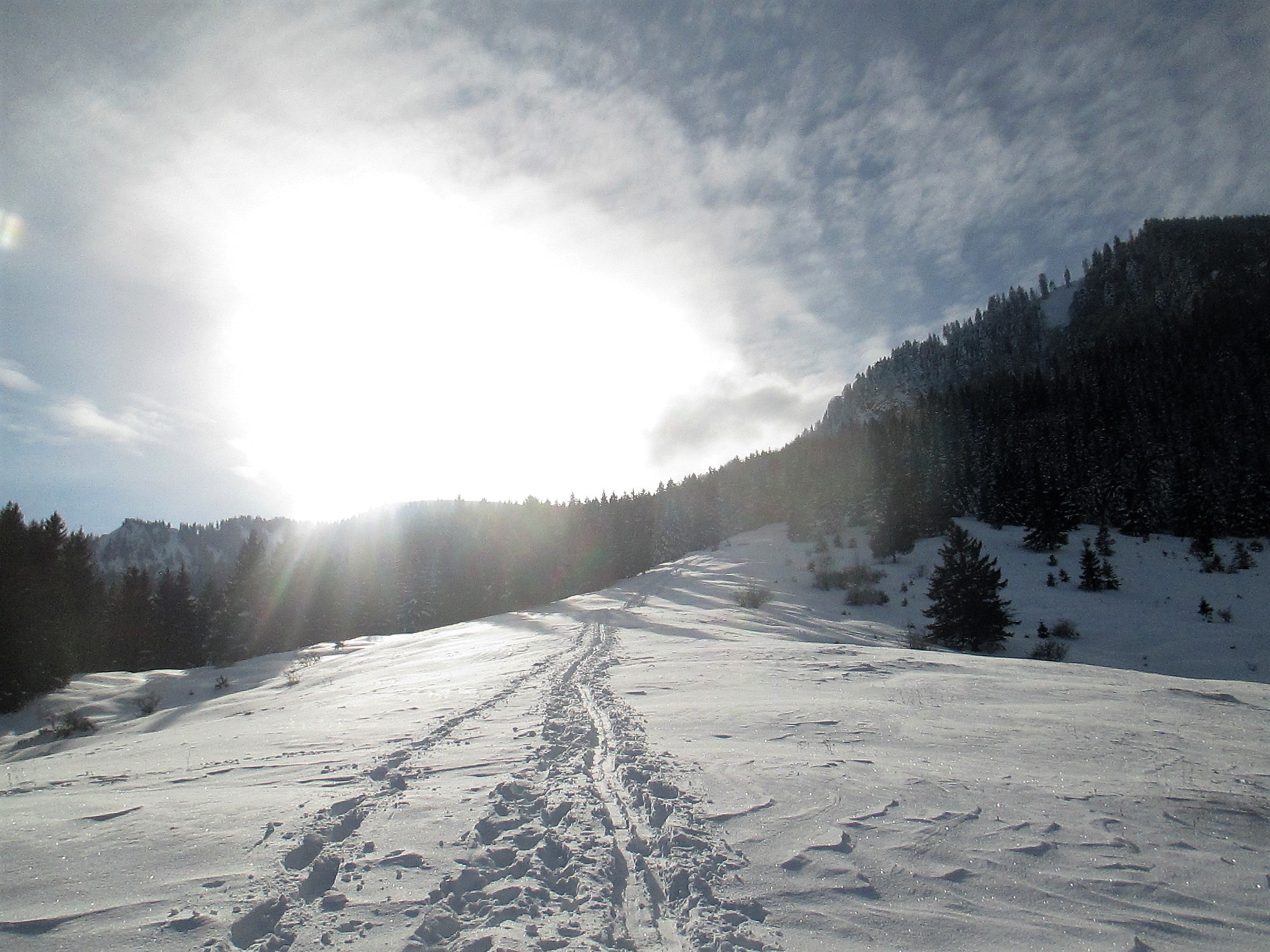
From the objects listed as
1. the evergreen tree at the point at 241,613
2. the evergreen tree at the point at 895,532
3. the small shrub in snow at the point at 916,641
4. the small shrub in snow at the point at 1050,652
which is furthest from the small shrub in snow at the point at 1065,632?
the evergreen tree at the point at 241,613

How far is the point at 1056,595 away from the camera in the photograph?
110ft

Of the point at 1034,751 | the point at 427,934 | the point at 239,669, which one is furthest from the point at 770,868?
the point at 239,669

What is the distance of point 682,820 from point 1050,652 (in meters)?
25.9

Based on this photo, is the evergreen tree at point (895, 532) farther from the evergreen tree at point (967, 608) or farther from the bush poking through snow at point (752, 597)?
the evergreen tree at point (967, 608)

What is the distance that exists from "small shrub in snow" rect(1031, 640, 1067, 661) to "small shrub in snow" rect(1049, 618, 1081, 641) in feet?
11.2

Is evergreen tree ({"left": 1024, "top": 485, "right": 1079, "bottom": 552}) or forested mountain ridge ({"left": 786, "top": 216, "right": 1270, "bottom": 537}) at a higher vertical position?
forested mountain ridge ({"left": 786, "top": 216, "right": 1270, "bottom": 537})

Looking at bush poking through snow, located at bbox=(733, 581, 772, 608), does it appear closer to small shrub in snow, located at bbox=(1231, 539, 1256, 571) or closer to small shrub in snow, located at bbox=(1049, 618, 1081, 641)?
small shrub in snow, located at bbox=(1049, 618, 1081, 641)

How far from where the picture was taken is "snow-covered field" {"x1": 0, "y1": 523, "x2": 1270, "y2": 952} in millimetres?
3332

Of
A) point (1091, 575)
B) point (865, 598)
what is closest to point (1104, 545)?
point (1091, 575)

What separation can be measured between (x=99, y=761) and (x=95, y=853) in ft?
19.3

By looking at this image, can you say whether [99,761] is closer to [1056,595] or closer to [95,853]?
[95,853]

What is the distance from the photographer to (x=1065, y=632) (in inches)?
1055

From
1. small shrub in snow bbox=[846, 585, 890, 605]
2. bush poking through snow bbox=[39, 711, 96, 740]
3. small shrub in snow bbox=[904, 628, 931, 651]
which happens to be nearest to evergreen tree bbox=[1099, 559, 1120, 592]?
small shrub in snow bbox=[846, 585, 890, 605]

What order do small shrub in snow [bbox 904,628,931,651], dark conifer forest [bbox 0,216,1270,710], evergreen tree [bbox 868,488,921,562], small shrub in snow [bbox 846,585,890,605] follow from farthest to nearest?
evergreen tree [bbox 868,488,921,562] < dark conifer forest [bbox 0,216,1270,710] < small shrub in snow [bbox 846,585,890,605] < small shrub in snow [bbox 904,628,931,651]
